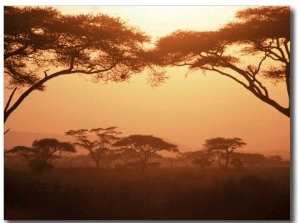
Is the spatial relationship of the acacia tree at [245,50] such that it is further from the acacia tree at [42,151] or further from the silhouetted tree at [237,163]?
the acacia tree at [42,151]

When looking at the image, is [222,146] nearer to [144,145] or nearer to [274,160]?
[274,160]

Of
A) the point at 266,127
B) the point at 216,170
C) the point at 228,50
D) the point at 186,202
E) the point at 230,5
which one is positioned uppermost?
the point at 230,5

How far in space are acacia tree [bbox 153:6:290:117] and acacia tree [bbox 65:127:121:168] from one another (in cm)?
78

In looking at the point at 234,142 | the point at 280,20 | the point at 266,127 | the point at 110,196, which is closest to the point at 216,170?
the point at 234,142

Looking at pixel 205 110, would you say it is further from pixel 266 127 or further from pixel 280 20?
pixel 280 20

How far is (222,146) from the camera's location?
14.6 ft

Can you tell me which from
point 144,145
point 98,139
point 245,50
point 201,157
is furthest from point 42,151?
point 245,50

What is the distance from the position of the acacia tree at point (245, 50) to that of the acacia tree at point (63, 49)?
273 mm

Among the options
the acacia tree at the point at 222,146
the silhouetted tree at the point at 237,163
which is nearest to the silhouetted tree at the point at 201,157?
the acacia tree at the point at 222,146

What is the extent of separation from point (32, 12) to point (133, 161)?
157 cm

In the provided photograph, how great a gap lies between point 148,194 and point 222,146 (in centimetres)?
76

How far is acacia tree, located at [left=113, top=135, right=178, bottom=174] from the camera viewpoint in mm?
4477

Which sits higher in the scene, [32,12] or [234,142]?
[32,12]

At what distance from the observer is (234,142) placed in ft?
14.9
